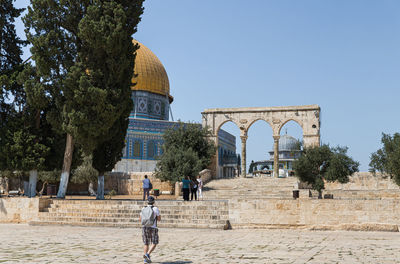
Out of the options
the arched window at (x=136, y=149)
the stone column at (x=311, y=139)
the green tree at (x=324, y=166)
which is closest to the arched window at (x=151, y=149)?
the arched window at (x=136, y=149)

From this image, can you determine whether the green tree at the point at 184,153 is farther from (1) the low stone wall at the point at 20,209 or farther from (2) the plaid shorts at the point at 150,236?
Answer: (2) the plaid shorts at the point at 150,236

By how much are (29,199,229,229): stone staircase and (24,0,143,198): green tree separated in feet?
5.81

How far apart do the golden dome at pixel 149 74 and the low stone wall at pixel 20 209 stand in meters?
24.4

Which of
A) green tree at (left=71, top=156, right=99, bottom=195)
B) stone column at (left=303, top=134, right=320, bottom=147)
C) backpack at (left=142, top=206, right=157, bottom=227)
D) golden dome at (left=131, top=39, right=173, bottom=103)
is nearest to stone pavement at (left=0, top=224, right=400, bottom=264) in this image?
backpack at (left=142, top=206, right=157, bottom=227)

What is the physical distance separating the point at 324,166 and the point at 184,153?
313 inches

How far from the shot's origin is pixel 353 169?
65.8ft

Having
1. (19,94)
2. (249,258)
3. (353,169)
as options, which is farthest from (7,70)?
(353,169)

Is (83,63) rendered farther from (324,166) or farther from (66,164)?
(324,166)

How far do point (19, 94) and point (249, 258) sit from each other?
41.9ft

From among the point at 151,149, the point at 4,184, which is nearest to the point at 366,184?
the point at 151,149

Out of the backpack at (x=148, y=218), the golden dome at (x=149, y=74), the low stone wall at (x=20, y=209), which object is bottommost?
the low stone wall at (x=20, y=209)

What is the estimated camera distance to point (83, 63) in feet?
48.5

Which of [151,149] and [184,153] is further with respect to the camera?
[151,149]

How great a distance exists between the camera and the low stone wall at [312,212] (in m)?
11.3
